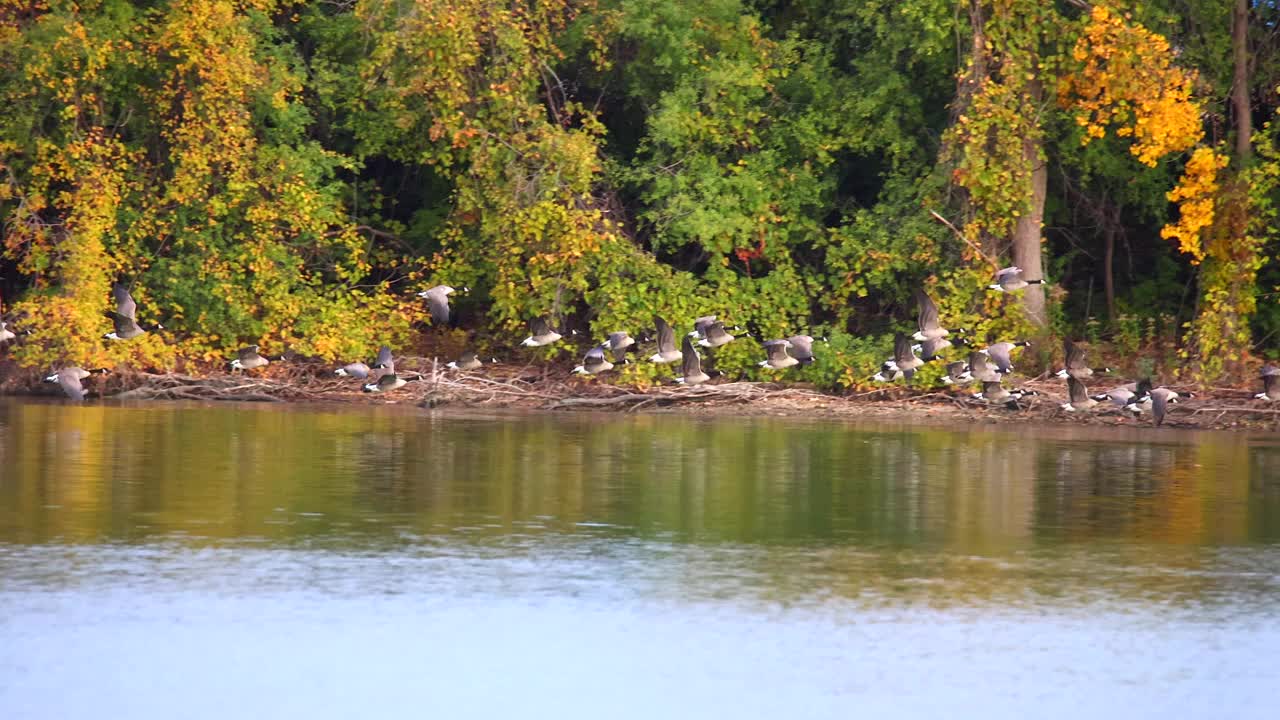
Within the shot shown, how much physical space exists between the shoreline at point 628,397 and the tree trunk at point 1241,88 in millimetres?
3888

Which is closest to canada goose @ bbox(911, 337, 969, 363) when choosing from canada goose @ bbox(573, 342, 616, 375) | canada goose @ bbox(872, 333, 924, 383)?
canada goose @ bbox(872, 333, 924, 383)

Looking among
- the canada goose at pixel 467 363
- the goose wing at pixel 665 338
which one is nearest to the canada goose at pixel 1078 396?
the goose wing at pixel 665 338

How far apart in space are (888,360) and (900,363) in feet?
4.10

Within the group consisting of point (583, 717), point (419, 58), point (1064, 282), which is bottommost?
point (583, 717)

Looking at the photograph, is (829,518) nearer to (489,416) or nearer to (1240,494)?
(1240,494)

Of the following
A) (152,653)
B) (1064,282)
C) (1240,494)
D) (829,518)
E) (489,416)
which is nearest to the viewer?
(152,653)

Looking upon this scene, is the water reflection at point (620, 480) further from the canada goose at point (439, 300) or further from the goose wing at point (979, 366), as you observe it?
the canada goose at point (439, 300)

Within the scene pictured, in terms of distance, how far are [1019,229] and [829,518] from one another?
1492cm

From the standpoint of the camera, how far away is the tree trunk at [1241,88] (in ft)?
96.6

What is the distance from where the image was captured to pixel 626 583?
42.2ft

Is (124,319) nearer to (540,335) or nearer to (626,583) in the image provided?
(540,335)

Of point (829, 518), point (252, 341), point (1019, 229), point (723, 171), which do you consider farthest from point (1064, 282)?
point (829, 518)

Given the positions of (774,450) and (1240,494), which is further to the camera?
(774,450)

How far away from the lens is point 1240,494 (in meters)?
18.2
